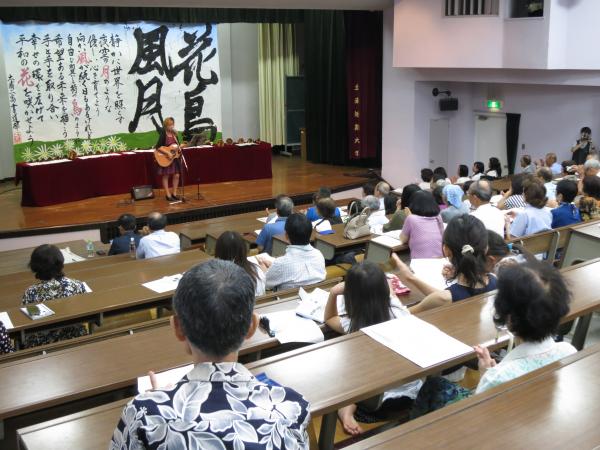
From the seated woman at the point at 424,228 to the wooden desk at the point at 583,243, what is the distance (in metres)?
0.84

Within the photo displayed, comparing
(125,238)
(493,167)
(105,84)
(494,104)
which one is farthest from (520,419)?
(105,84)

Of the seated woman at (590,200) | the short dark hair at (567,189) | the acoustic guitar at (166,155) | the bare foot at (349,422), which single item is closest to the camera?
the bare foot at (349,422)

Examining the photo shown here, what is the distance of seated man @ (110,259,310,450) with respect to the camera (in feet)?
4.03

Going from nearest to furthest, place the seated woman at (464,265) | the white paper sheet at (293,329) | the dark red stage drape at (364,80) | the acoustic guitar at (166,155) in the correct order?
the white paper sheet at (293,329)
the seated woman at (464,265)
the acoustic guitar at (166,155)
the dark red stage drape at (364,80)

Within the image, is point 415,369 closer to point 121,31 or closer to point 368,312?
point 368,312

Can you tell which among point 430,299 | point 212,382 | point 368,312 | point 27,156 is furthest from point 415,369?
point 27,156

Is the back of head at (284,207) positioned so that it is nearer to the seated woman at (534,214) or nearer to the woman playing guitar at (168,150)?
the seated woman at (534,214)

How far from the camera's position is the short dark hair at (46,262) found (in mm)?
3850

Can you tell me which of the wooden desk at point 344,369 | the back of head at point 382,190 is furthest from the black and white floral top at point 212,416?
the back of head at point 382,190

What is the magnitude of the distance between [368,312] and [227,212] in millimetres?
6676

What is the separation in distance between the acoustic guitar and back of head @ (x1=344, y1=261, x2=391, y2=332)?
6.89 meters

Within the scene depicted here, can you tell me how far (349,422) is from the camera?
250cm

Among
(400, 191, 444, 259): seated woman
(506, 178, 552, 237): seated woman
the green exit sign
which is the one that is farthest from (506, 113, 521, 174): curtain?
(400, 191, 444, 259): seated woman

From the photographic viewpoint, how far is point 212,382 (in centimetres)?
127
